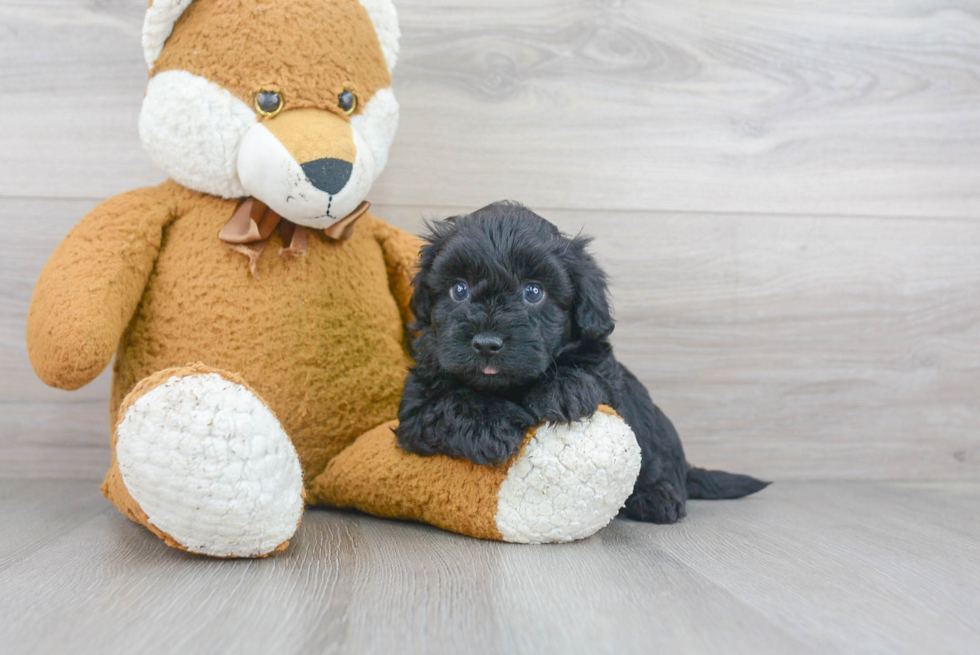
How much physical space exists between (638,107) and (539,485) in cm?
90

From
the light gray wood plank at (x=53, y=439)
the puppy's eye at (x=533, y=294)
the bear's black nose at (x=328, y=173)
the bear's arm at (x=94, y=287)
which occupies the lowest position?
the light gray wood plank at (x=53, y=439)

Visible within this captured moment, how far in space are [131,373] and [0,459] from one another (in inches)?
22.3

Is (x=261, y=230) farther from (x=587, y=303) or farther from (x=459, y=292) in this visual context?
(x=587, y=303)

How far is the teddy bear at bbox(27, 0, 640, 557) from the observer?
39.8 inches

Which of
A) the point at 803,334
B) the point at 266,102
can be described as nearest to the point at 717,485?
the point at 803,334

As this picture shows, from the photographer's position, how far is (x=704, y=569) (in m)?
0.93

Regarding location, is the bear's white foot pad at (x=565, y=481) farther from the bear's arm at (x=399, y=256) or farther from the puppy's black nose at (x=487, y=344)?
the bear's arm at (x=399, y=256)

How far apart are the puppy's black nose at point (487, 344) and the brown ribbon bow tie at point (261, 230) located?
0.36 meters

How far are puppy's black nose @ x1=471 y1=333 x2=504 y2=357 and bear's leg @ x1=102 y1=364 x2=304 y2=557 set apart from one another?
0.26 m

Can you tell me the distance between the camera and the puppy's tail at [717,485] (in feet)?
4.57

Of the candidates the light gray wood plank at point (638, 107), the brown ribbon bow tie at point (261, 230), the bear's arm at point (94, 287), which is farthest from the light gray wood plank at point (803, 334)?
the bear's arm at point (94, 287)

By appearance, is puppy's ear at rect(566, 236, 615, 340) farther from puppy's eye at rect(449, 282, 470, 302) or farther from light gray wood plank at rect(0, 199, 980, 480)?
light gray wood plank at rect(0, 199, 980, 480)

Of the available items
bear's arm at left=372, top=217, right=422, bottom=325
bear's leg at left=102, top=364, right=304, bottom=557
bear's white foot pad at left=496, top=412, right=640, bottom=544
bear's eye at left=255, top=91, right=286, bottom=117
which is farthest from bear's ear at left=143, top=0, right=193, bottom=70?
bear's white foot pad at left=496, top=412, right=640, bottom=544

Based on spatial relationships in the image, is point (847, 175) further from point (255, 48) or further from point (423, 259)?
point (255, 48)
